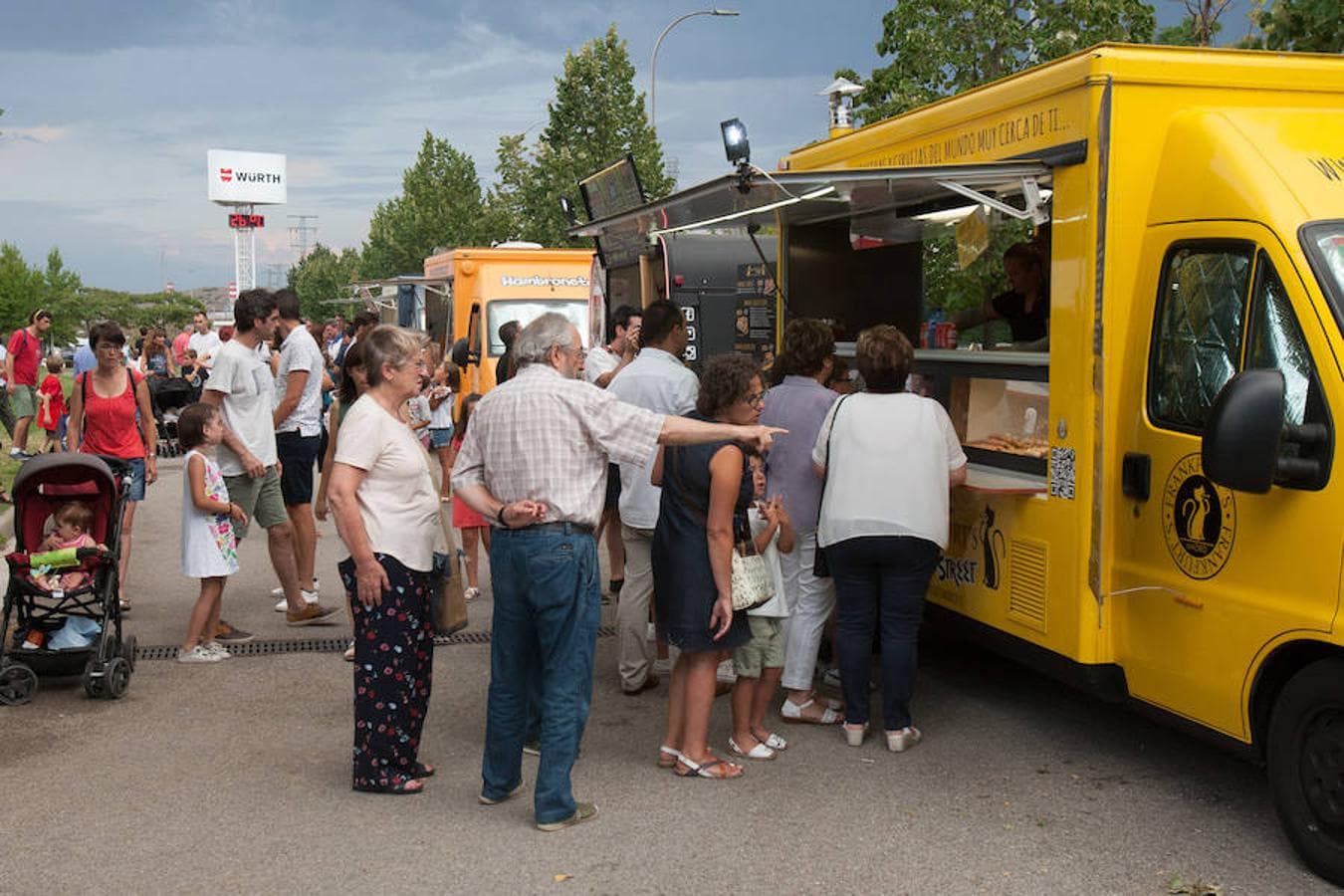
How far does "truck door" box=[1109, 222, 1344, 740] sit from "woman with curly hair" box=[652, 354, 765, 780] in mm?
1443

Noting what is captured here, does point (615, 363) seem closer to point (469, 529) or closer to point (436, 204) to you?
point (469, 529)

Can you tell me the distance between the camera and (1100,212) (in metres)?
5.56

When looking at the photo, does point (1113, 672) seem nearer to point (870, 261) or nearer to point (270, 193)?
point (870, 261)

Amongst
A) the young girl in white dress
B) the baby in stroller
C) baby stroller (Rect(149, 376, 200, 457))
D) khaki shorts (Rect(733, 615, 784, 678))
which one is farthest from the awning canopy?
baby stroller (Rect(149, 376, 200, 457))

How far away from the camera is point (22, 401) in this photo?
1794 centimetres

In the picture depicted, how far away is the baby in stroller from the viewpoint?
7.18 meters

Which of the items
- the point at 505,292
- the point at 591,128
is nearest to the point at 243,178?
the point at 591,128

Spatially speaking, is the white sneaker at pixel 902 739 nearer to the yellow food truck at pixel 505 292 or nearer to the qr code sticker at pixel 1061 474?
the qr code sticker at pixel 1061 474

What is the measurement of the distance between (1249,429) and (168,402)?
1674 cm

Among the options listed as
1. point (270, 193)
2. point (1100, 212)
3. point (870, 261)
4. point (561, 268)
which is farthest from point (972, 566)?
point (270, 193)

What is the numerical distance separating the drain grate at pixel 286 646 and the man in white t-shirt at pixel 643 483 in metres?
0.84

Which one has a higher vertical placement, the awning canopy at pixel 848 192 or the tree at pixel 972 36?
the tree at pixel 972 36

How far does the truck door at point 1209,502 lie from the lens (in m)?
Answer: 4.68

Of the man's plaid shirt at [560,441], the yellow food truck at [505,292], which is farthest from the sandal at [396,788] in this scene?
the yellow food truck at [505,292]
